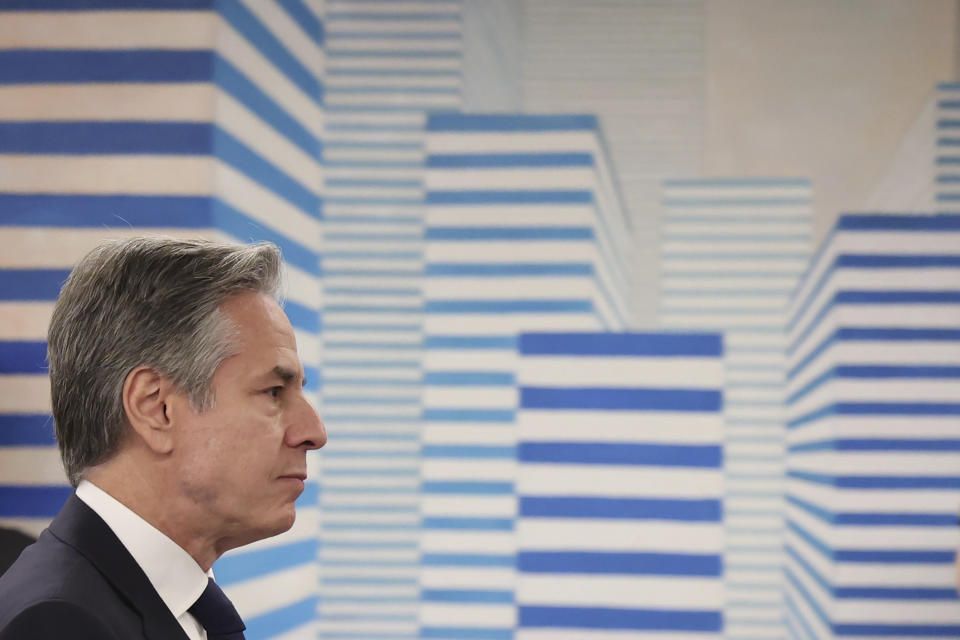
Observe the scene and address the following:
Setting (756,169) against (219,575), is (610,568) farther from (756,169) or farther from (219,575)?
(756,169)

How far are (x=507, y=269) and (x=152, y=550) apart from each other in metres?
4.70

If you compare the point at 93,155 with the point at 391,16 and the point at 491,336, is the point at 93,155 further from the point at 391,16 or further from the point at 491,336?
the point at 391,16

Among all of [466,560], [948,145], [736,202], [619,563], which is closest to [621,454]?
[619,563]

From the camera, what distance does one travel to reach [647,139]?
14633 mm

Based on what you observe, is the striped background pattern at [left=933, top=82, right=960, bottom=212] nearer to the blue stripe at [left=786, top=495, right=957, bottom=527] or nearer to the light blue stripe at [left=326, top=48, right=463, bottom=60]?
the blue stripe at [left=786, top=495, right=957, bottom=527]

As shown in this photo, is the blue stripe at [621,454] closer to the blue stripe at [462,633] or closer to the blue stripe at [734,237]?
the blue stripe at [462,633]

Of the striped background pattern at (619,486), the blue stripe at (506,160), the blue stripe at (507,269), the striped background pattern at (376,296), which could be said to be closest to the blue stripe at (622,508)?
the striped background pattern at (619,486)

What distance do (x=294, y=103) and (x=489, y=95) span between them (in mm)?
7089

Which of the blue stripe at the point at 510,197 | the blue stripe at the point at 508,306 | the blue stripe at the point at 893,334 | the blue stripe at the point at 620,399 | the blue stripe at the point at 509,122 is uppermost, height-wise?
the blue stripe at the point at 509,122

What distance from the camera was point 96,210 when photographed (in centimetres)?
297

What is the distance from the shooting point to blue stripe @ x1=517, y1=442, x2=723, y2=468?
4.58m

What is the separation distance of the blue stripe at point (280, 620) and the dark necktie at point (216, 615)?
4.83 feet

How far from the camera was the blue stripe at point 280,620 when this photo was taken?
121 inches

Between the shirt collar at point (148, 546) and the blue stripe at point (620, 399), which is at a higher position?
the blue stripe at point (620, 399)
